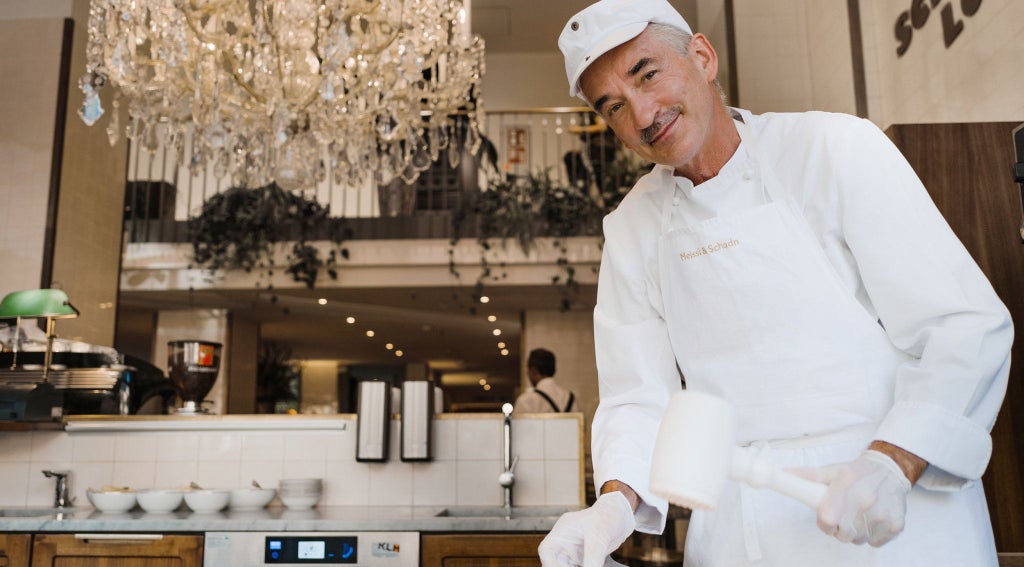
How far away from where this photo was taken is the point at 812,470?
86 centimetres

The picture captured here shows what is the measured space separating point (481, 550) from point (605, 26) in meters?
2.15

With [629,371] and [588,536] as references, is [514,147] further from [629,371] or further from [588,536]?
[588,536]

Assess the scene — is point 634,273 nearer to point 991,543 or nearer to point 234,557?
point 991,543

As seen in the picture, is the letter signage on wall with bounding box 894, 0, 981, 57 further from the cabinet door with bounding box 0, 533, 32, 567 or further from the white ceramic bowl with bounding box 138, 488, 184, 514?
the cabinet door with bounding box 0, 533, 32, 567

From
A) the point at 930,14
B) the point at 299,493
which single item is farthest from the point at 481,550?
the point at 930,14

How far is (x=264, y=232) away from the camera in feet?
26.8

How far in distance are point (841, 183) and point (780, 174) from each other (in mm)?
120

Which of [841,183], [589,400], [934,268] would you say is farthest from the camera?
[589,400]

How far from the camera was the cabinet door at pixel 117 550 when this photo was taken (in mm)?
2977

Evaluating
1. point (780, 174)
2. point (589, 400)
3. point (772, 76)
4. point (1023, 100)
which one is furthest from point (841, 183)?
point (589, 400)

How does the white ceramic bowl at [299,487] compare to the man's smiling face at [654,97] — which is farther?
the white ceramic bowl at [299,487]

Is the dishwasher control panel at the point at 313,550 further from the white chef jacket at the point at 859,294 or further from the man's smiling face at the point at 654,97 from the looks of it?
the man's smiling face at the point at 654,97

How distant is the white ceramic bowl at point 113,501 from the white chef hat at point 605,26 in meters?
2.90

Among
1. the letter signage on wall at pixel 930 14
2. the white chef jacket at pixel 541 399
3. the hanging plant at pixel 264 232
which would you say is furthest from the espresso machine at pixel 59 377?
the hanging plant at pixel 264 232
